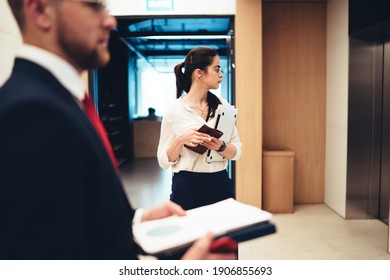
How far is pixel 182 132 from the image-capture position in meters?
1.85

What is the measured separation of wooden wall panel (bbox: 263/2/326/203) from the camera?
4680 mm

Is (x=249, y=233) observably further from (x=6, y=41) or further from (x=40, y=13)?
(x=6, y=41)

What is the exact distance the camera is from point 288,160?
14.4 feet

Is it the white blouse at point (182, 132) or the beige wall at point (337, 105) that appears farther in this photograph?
the beige wall at point (337, 105)

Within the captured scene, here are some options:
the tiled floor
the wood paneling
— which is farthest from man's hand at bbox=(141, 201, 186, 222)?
the wood paneling

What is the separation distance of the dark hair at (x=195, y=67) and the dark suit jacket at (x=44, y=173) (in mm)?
1339

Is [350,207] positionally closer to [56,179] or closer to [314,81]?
[314,81]

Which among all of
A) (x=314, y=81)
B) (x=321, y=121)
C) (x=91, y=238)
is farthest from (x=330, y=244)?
(x=91, y=238)

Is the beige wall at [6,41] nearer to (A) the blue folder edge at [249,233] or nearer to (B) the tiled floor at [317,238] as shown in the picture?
(A) the blue folder edge at [249,233]

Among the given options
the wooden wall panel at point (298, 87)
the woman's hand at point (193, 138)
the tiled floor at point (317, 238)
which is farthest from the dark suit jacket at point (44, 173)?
the wooden wall panel at point (298, 87)

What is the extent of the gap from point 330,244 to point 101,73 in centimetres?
624

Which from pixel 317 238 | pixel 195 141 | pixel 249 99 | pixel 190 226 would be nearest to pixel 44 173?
pixel 190 226

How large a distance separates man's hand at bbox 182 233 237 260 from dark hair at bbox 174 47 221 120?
4.03ft

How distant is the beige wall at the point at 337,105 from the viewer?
4.17 meters
